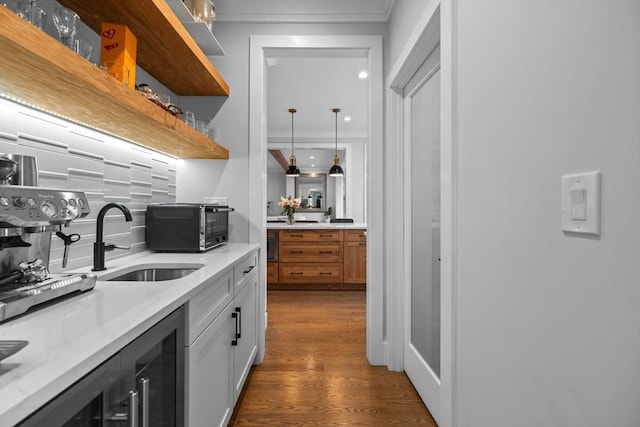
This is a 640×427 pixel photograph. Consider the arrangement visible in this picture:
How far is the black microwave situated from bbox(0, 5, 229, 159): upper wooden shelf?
0.44 m

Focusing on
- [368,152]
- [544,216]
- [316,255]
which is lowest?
[316,255]

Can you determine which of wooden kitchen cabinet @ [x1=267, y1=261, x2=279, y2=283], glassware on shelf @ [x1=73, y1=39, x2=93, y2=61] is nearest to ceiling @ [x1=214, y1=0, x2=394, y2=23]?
glassware on shelf @ [x1=73, y1=39, x2=93, y2=61]

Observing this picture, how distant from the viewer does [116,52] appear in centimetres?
137

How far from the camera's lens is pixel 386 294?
2514mm

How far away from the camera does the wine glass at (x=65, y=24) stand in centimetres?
108

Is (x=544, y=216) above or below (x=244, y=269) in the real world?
above

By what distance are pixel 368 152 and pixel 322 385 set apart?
1.63 metres

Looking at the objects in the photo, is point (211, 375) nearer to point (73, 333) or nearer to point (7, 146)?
point (73, 333)

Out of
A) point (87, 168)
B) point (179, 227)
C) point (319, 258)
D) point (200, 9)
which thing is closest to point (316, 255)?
point (319, 258)

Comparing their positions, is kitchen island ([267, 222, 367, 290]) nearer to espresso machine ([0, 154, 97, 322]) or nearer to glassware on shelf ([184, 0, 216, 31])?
glassware on shelf ([184, 0, 216, 31])

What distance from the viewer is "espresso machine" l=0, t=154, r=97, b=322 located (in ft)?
2.79

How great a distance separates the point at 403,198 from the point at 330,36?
133 centimetres

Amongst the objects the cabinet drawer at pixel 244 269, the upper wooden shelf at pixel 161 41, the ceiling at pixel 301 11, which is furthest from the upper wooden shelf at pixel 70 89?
the ceiling at pixel 301 11

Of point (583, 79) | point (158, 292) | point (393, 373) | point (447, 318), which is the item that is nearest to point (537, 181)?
point (583, 79)
